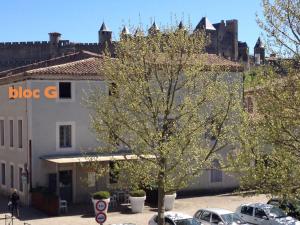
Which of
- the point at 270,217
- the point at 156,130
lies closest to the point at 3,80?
the point at 156,130

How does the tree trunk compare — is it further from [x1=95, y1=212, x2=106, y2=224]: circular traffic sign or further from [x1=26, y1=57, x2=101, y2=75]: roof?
[x1=26, y1=57, x2=101, y2=75]: roof

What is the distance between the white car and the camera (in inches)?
854

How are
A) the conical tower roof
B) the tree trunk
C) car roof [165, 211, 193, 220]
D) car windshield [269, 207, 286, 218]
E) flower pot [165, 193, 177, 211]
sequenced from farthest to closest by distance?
1. flower pot [165, 193, 177, 211]
2. car windshield [269, 207, 286, 218]
3. car roof [165, 211, 193, 220]
4. the conical tower roof
5. the tree trunk

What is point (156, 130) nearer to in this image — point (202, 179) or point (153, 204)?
point (153, 204)

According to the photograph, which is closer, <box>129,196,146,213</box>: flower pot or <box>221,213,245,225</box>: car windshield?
<box>221,213,245,225</box>: car windshield

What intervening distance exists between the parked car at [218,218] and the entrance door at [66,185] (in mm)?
9773

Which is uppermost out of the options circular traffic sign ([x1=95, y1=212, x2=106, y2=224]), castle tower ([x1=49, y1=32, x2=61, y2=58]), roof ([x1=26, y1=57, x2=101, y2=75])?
castle tower ([x1=49, y1=32, x2=61, y2=58])

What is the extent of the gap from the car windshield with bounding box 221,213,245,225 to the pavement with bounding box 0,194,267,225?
307 centimetres

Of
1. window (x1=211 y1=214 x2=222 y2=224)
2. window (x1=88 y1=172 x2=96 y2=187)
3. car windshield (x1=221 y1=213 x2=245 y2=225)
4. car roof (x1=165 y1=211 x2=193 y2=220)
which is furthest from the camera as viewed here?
window (x1=88 y1=172 x2=96 y2=187)

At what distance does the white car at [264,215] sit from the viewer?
21.7 metres

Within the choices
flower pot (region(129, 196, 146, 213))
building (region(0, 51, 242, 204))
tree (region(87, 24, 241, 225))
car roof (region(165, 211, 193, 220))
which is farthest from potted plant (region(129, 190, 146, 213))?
tree (region(87, 24, 241, 225))

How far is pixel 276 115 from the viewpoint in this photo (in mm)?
13633

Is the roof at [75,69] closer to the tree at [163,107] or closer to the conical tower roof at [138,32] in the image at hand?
the conical tower roof at [138,32]

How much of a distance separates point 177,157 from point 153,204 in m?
10.8
